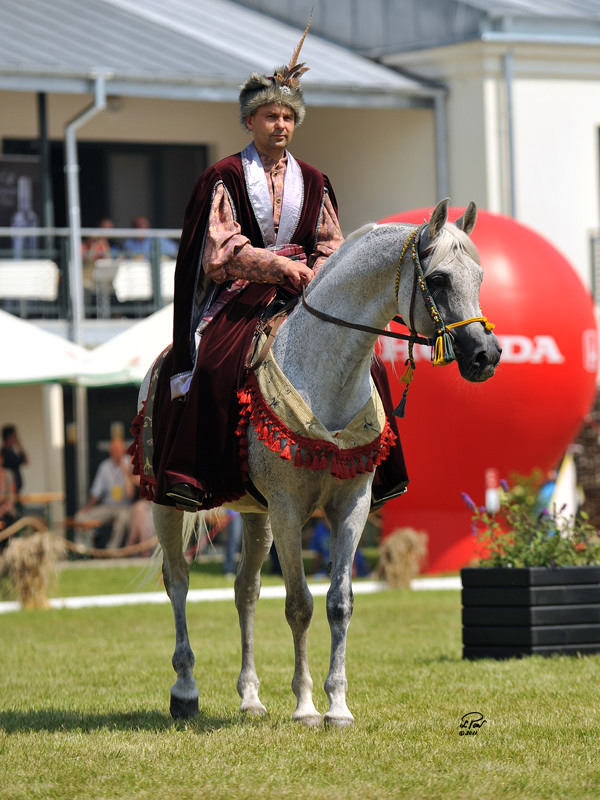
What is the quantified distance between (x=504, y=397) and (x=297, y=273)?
10.7m

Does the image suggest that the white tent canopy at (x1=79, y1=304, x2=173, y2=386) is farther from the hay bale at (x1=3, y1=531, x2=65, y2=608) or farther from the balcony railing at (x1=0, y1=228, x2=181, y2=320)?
the balcony railing at (x1=0, y1=228, x2=181, y2=320)

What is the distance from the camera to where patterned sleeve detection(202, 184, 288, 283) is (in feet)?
22.9

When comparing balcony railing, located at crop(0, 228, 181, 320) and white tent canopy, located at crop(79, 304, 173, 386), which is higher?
balcony railing, located at crop(0, 228, 181, 320)

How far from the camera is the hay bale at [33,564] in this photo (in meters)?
14.4

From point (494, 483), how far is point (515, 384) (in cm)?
131

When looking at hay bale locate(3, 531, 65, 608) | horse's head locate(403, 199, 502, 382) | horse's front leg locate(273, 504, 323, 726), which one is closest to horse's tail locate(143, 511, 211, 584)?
horse's front leg locate(273, 504, 323, 726)

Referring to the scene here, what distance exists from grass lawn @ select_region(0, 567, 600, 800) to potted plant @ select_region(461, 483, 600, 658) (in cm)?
27

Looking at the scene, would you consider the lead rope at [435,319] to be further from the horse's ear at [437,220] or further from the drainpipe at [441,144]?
the drainpipe at [441,144]

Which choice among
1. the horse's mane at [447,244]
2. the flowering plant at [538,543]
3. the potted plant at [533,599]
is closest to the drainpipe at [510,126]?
the flowering plant at [538,543]

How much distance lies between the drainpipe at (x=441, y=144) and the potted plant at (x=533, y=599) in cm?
1427

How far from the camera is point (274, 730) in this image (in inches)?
267

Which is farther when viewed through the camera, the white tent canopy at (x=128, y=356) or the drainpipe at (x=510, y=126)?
the drainpipe at (x=510, y=126)

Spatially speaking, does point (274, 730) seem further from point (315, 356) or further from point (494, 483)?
point (494, 483)

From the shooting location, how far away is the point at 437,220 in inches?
250
